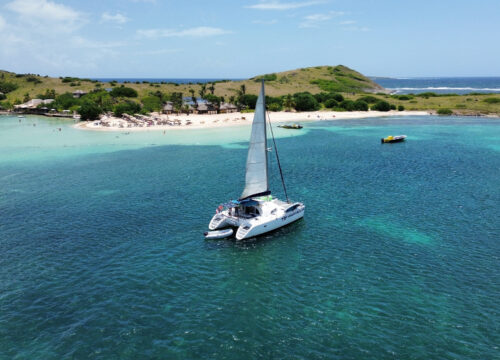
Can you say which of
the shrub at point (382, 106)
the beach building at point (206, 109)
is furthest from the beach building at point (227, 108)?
the shrub at point (382, 106)

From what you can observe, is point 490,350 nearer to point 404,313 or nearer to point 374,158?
point 404,313

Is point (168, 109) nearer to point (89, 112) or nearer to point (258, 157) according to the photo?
point (89, 112)

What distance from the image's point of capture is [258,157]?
141 ft

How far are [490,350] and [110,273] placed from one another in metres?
31.8

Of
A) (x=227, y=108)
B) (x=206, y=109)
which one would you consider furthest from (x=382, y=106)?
(x=206, y=109)

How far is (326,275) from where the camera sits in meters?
33.4

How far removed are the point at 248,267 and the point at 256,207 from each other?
10.1m

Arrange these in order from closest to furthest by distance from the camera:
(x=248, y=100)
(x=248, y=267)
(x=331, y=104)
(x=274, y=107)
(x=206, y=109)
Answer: (x=248, y=267) → (x=206, y=109) → (x=274, y=107) → (x=248, y=100) → (x=331, y=104)

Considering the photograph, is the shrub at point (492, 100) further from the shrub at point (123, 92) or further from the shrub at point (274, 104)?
the shrub at point (123, 92)

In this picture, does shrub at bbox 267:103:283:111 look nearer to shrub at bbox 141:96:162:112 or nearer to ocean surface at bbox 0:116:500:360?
shrub at bbox 141:96:162:112

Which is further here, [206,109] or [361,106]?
[361,106]

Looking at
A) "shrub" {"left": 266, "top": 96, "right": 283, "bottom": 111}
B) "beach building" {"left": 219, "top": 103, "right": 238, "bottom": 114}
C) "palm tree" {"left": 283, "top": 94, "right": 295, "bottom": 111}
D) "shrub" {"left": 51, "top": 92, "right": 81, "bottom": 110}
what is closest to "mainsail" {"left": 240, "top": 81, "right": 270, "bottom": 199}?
"beach building" {"left": 219, "top": 103, "right": 238, "bottom": 114}

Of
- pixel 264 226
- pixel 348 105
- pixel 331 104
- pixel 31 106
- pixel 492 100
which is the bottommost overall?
pixel 264 226


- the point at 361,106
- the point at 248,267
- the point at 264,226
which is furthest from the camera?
the point at 361,106
